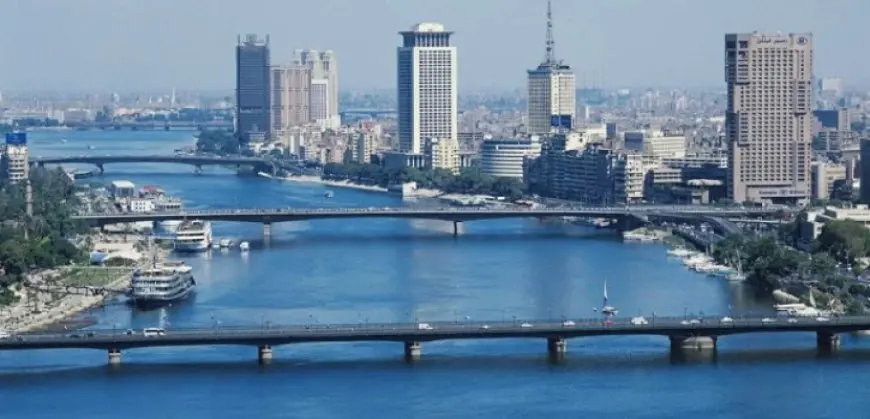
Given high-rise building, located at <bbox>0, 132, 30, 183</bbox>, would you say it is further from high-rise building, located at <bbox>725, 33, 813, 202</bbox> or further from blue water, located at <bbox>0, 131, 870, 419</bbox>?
blue water, located at <bbox>0, 131, 870, 419</bbox>

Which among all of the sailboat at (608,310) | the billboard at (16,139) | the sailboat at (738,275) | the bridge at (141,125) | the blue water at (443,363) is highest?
the billboard at (16,139)

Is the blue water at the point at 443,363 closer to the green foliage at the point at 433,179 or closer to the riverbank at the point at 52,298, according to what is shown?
the riverbank at the point at 52,298

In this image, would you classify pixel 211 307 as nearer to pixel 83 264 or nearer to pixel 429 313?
pixel 429 313

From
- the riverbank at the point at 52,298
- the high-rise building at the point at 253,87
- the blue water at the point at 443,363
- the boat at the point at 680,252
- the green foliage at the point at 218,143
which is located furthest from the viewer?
the high-rise building at the point at 253,87

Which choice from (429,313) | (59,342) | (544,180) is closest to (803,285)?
(429,313)

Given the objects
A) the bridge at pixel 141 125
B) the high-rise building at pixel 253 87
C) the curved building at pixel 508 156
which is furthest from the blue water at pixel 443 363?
the bridge at pixel 141 125
